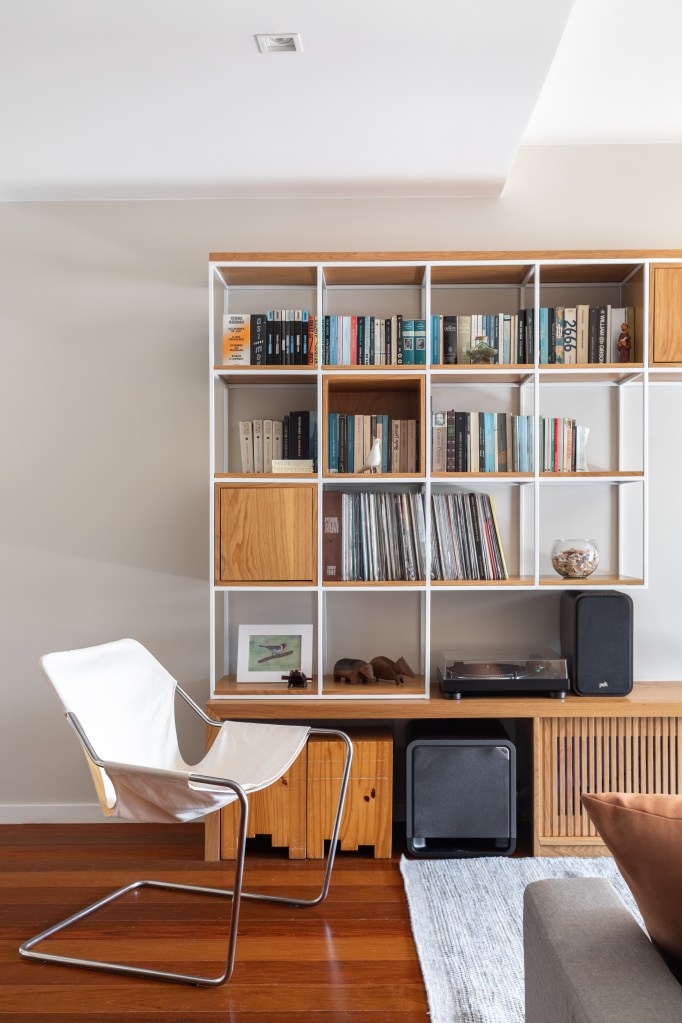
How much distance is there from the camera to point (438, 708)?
9.75 ft

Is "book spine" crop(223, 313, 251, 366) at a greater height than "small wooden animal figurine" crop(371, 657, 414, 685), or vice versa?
"book spine" crop(223, 313, 251, 366)

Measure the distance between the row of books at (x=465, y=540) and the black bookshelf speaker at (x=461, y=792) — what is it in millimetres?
618

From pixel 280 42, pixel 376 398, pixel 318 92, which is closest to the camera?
pixel 280 42

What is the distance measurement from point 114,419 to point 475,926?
230 cm

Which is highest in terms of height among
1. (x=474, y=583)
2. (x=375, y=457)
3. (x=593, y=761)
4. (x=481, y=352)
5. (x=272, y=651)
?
(x=481, y=352)

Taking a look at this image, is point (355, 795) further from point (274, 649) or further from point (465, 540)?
point (465, 540)

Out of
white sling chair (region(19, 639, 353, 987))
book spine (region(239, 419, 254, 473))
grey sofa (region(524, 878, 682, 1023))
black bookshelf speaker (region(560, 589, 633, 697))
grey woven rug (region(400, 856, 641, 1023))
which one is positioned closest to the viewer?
grey sofa (region(524, 878, 682, 1023))

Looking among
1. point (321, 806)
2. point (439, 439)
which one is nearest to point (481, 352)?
point (439, 439)

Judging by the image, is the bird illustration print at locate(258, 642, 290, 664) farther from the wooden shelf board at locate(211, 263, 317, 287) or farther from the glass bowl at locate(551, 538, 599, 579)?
the wooden shelf board at locate(211, 263, 317, 287)

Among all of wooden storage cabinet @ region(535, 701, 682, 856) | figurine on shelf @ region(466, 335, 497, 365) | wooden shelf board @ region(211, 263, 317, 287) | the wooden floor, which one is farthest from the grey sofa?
wooden shelf board @ region(211, 263, 317, 287)

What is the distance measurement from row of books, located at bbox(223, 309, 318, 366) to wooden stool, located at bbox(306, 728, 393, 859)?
1.41 m

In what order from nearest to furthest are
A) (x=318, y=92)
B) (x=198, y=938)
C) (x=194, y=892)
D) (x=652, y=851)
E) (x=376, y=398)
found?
1. (x=652, y=851)
2. (x=198, y=938)
3. (x=318, y=92)
4. (x=194, y=892)
5. (x=376, y=398)

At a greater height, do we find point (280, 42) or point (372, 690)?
point (280, 42)

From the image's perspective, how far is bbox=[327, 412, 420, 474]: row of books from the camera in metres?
3.18
